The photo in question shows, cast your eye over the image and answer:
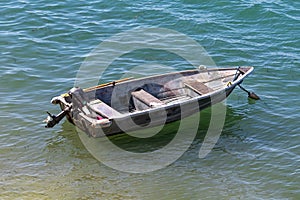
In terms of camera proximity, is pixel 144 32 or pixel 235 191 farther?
pixel 144 32

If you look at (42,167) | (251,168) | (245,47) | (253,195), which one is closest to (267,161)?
(251,168)

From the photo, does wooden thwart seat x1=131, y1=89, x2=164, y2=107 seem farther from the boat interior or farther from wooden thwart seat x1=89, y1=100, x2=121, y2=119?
wooden thwart seat x1=89, y1=100, x2=121, y2=119

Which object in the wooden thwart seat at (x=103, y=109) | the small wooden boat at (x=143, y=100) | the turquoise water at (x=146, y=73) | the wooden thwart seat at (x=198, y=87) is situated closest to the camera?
the turquoise water at (x=146, y=73)

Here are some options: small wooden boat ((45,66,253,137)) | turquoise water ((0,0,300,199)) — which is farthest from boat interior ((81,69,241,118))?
turquoise water ((0,0,300,199))

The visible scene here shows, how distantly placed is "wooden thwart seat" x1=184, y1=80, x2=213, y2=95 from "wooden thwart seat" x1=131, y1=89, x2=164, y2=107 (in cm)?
105

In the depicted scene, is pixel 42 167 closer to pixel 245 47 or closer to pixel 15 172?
pixel 15 172

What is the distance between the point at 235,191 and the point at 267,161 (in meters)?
1.38

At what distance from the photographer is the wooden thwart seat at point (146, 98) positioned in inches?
508

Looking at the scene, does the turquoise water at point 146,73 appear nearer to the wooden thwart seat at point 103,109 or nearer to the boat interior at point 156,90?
the boat interior at point 156,90

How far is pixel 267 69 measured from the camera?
16000 millimetres

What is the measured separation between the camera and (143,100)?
13.2 metres

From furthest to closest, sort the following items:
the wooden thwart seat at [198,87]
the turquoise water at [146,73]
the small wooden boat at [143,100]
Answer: the wooden thwart seat at [198,87] → the small wooden boat at [143,100] → the turquoise water at [146,73]

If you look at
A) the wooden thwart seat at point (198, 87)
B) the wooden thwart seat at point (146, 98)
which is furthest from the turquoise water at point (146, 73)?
the wooden thwart seat at point (146, 98)

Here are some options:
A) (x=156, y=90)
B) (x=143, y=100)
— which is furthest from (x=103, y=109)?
(x=156, y=90)
